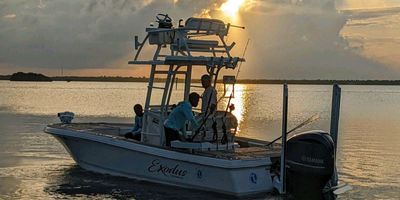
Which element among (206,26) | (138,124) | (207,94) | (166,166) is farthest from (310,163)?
(138,124)

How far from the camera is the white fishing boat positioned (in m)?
9.96

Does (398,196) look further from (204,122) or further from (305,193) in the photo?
(204,122)

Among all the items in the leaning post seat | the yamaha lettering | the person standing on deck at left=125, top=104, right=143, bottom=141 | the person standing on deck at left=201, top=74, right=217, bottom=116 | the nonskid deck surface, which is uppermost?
the leaning post seat

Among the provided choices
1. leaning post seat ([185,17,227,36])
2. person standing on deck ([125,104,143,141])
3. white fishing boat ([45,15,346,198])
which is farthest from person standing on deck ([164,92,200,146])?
person standing on deck ([125,104,143,141])

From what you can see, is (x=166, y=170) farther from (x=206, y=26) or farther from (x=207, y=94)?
(x=206, y=26)

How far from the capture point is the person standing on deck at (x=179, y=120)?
37.6 ft

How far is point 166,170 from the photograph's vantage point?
38.6 feet

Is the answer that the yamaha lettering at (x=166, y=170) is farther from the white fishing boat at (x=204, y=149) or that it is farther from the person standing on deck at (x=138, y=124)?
the person standing on deck at (x=138, y=124)

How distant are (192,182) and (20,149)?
8972 mm

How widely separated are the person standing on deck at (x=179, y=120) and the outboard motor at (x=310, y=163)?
7.49ft

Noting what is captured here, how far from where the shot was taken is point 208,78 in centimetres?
1199

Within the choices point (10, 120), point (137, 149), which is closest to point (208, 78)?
point (137, 149)

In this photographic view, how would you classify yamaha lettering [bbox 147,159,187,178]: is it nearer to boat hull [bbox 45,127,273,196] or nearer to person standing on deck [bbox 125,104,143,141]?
boat hull [bbox 45,127,273,196]

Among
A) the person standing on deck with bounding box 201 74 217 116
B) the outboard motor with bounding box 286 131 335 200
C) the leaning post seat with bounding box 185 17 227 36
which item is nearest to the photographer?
the outboard motor with bounding box 286 131 335 200
